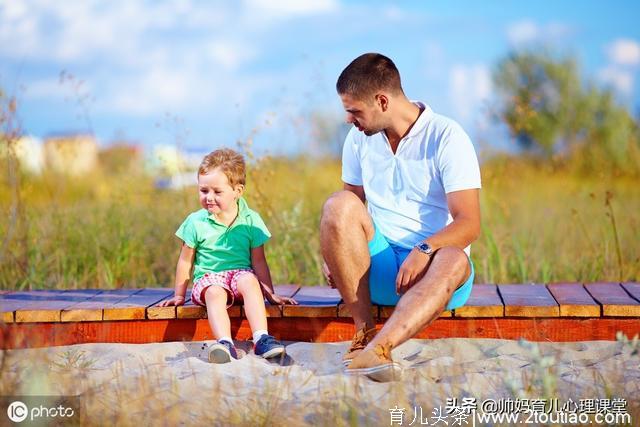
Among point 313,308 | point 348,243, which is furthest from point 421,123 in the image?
point 313,308

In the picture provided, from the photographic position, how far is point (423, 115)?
12.5 feet

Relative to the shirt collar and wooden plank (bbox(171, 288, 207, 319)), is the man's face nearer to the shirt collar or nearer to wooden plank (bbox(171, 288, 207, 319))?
the shirt collar

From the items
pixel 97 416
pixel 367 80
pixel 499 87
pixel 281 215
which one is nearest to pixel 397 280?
pixel 367 80

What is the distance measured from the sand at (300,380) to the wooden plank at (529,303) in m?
0.15

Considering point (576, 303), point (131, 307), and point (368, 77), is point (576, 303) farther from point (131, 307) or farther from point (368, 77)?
point (131, 307)

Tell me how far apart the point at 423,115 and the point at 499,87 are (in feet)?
40.4

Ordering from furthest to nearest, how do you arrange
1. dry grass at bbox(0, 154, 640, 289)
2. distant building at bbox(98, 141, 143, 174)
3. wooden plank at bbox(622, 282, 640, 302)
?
distant building at bbox(98, 141, 143, 174), dry grass at bbox(0, 154, 640, 289), wooden plank at bbox(622, 282, 640, 302)

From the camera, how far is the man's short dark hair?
12.0 ft

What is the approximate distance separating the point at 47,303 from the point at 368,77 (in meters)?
1.99

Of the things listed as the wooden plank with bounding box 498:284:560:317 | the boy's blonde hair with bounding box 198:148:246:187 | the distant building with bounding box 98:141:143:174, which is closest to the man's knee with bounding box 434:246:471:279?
the wooden plank with bounding box 498:284:560:317

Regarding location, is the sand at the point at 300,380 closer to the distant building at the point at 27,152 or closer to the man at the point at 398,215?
the man at the point at 398,215

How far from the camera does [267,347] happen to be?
367cm

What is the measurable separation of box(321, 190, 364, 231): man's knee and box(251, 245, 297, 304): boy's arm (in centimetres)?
62

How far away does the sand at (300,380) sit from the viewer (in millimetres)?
2859
